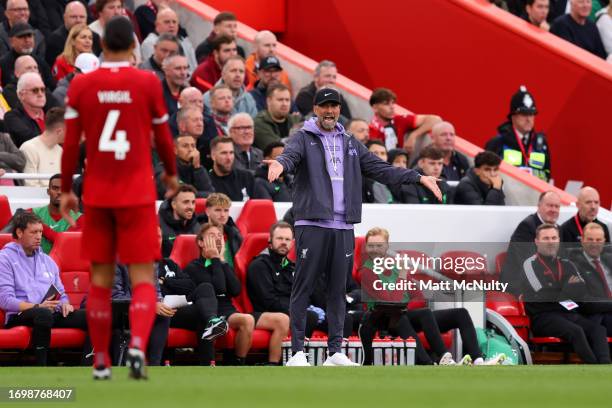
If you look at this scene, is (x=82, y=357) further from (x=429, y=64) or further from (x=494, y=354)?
(x=429, y=64)

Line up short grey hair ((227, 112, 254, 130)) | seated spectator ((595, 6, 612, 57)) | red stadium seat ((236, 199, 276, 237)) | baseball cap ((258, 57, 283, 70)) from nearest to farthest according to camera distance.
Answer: red stadium seat ((236, 199, 276, 237))
short grey hair ((227, 112, 254, 130))
baseball cap ((258, 57, 283, 70))
seated spectator ((595, 6, 612, 57))

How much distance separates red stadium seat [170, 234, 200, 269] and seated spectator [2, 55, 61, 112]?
2.68 m

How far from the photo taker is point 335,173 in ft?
38.7

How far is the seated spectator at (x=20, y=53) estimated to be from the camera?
16.7m

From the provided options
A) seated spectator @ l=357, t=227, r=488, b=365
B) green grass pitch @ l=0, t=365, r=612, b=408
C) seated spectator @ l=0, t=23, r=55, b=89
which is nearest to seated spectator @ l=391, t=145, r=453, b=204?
seated spectator @ l=357, t=227, r=488, b=365

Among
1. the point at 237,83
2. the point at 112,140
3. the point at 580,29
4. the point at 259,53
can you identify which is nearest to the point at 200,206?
the point at 237,83

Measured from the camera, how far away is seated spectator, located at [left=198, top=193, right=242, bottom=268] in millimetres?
14219

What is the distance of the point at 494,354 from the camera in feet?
47.3

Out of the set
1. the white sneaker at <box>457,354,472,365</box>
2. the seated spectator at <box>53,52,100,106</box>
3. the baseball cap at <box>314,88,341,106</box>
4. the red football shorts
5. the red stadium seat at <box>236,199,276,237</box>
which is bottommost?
the white sneaker at <box>457,354,472,365</box>

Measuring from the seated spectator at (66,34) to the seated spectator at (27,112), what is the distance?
2.02 metres

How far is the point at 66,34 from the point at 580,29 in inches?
293

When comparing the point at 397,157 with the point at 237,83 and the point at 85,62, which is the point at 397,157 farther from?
the point at 85,62

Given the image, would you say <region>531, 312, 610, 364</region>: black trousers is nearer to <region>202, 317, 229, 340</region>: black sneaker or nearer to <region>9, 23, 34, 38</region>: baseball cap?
<region>202, 317, 229, 340</region>: black sneaker

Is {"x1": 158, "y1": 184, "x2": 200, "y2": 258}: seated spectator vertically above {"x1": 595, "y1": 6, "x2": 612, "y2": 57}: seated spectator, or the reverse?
{"x1": 595, "y1": 6, "x2": 612, "y2": 57}: seated spectator
